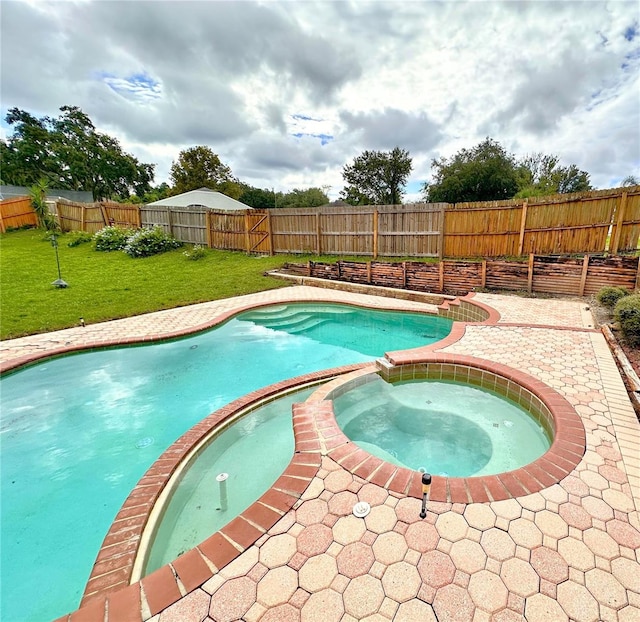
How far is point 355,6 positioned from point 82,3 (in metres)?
5.78

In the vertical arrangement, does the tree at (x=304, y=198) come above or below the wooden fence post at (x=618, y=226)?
above

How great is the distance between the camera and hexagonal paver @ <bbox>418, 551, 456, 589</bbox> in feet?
5.56

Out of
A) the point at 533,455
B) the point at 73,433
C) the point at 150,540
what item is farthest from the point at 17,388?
the point at 533,455

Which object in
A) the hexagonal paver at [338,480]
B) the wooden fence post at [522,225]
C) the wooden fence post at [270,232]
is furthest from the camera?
the wooden fence post at [270,232]

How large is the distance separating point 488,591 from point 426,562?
1.01ft

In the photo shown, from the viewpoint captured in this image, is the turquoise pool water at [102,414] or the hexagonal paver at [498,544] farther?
the turquoise pool water at [102,414]

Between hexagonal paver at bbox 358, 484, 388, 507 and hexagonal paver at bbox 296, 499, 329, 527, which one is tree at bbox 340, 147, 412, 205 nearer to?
hexagonal paver at bbox 358, 484, 388, 507

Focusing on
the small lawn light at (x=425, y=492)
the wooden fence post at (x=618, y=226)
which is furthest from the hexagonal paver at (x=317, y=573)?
the wooden fence post at (x=618, y=226)

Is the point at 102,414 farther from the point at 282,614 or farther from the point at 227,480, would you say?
the point at 282,614

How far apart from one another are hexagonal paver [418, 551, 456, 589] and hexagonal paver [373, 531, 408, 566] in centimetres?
12

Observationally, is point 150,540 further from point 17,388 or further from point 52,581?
point 17,388

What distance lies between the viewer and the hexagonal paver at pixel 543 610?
1.52 metres

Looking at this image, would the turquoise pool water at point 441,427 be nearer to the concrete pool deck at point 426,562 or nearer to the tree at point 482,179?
the concrete pool deck at point 426,562

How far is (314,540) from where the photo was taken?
195cm
